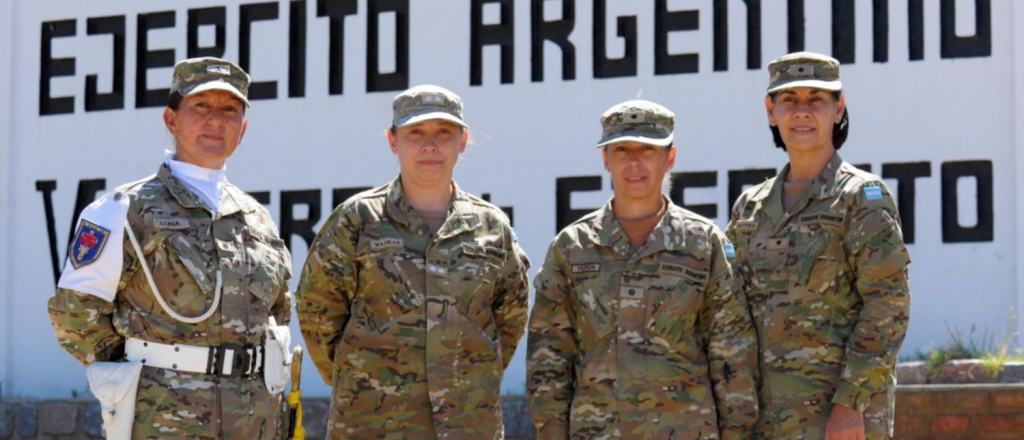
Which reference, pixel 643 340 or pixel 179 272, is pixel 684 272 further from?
pixel 179 272

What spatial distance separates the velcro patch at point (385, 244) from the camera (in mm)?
4355

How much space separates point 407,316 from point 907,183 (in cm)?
403

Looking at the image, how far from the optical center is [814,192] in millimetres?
4391

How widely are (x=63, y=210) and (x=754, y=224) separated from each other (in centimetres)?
564

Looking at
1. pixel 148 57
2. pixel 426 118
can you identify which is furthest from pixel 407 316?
pixel 148 57

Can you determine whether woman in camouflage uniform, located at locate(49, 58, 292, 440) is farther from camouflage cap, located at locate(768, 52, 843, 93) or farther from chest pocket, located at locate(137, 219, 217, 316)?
camouflage cap, located at locate(768, 52, 843, 93)

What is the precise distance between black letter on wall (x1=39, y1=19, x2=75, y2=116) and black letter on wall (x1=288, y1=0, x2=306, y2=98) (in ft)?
4.99

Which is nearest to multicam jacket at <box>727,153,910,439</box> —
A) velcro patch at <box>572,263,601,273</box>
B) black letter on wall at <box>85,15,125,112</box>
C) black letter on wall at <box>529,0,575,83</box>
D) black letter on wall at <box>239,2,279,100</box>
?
velcro patch at <box>572,263,601,273</box>

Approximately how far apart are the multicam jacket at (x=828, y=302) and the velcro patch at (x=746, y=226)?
35mm

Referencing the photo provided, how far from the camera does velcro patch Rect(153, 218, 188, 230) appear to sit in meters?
4.24

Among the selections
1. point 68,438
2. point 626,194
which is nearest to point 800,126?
point 626,194

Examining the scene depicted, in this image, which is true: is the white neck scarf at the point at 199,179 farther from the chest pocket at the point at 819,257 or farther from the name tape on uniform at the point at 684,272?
the chest pocket at the point at 819,257

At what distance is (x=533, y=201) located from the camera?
26.2 feet

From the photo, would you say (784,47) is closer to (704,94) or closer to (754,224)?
(704,94)
